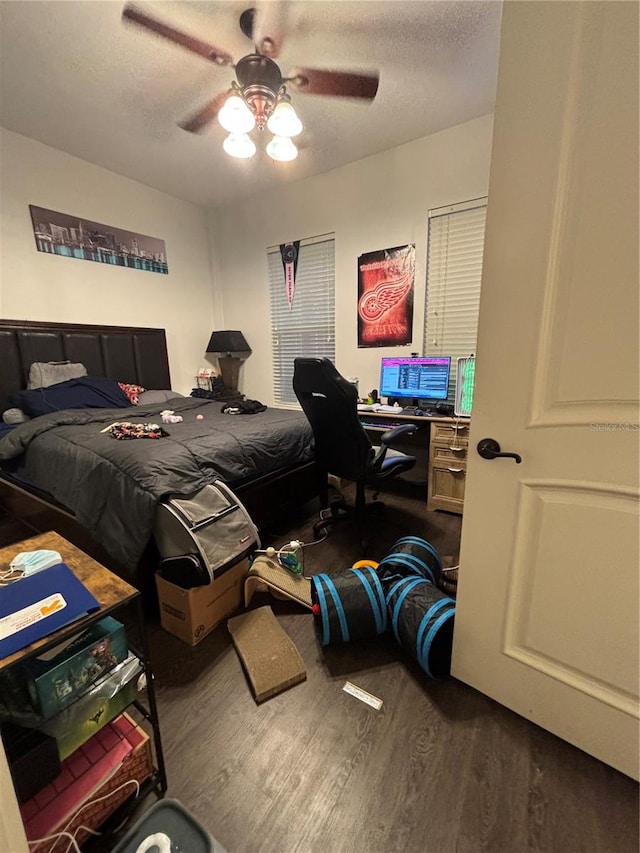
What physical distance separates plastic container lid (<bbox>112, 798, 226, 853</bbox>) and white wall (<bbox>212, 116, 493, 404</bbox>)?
10.0ft

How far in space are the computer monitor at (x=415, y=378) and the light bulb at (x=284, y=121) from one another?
182cm

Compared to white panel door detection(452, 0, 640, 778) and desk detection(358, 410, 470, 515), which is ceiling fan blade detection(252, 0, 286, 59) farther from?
desk detection(358, 410, 470, 515)

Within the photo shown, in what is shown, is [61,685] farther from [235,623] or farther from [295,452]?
[295,452]

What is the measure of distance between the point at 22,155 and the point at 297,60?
2373 millimetres

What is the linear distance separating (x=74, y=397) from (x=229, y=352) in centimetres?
181

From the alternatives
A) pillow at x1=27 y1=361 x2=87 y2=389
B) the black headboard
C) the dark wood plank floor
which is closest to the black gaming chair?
the dark wood plank floor

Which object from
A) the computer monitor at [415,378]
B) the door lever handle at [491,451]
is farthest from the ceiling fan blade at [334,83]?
the door lever handle at [491,451]

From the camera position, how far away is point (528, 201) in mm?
898

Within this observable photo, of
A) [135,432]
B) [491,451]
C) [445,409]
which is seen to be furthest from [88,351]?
[491,451]

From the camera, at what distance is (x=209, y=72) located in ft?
6.89

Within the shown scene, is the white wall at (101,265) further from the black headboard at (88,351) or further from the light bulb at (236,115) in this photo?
the light bulb at (236,115)

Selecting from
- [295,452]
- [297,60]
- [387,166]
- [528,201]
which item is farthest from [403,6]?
[295,452]

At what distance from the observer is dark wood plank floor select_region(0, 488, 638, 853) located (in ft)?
2.97

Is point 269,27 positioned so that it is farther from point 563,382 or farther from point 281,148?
point 563,382
